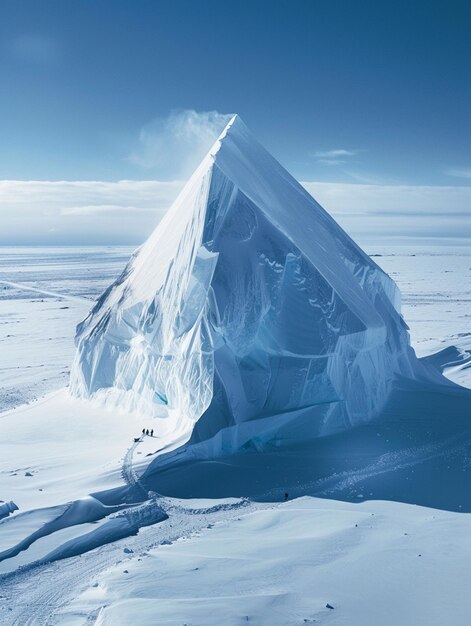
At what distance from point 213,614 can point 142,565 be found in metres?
1.29

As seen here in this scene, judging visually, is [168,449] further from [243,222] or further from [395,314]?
[395,314]

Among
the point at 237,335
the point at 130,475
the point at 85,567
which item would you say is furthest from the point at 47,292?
the point at 85,567

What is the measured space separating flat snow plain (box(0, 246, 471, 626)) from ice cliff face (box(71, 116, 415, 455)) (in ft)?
3.68

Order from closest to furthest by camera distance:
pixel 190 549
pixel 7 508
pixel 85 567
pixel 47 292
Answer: pixel 85 567, pixel 190 549, pixel 7 508, pixel 47 292

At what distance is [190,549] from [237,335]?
4147 mm

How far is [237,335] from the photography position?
32.8ft

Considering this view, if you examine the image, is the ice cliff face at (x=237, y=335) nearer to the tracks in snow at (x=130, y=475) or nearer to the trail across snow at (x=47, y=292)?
the tracks in snow at (x=130, y=475)

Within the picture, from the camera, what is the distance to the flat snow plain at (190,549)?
5531 millimetres


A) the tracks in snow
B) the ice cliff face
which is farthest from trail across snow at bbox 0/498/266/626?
the ice cliff face

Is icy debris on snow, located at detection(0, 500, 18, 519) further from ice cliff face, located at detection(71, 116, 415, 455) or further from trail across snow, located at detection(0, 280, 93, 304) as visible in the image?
trail across snow, located at detection(0, 280, 93, 304)

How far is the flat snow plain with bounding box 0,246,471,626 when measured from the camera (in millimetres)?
5531

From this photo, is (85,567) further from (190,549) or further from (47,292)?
(47,292)

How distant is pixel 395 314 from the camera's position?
13477 mm

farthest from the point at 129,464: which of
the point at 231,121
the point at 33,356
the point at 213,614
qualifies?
the point at 33,356
